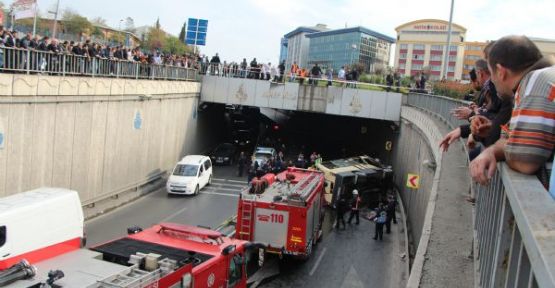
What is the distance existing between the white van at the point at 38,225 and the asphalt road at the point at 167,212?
547 cm

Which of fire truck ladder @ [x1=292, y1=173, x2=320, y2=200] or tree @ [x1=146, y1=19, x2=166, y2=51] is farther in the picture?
tree @ [x1=146, y1=19, x2=166, y2=51]

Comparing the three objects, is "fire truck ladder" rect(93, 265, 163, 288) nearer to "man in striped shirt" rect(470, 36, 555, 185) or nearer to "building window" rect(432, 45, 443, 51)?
"man in striped shirt" rect(470, 36, 555, 185)

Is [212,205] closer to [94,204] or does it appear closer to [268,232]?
[94,204]

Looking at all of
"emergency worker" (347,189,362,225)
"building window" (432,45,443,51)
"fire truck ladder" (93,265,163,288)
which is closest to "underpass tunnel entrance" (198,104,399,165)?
"emergency worker" (347,189,362,225)

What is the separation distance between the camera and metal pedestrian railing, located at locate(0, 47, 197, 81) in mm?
17031

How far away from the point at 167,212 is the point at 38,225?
11.6m

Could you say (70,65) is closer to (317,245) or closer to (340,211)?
(317,245)

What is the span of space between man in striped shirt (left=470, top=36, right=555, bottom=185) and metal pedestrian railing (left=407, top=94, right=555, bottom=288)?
0.10m

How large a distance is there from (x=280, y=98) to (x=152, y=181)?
40.3ft

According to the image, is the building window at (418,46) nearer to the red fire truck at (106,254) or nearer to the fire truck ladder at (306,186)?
the fire truck ladder at (306,186)

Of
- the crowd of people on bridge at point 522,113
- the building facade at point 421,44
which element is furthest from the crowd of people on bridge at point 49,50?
the building facade at point 421,44

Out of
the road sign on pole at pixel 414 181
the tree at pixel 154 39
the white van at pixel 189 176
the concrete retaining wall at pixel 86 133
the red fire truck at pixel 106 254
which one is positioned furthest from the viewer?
the tree at pixel 154 39

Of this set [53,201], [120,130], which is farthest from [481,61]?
[120,130]

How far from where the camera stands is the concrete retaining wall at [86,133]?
56.7 ft
